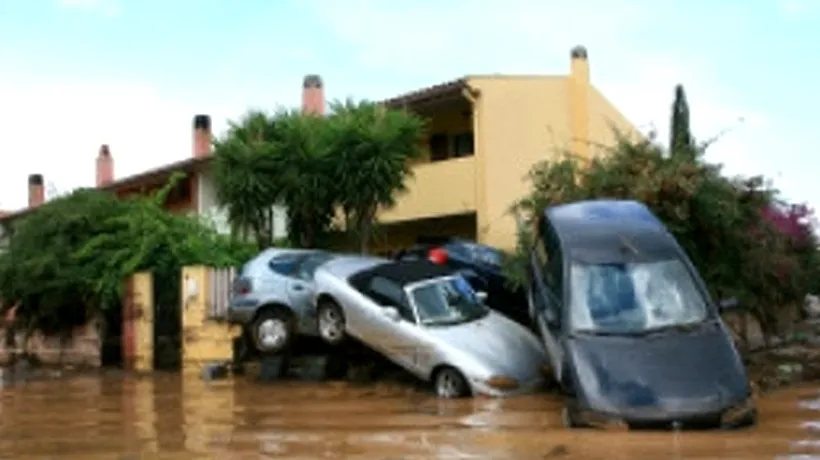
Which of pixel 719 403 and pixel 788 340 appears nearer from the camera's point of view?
pixel 719 403

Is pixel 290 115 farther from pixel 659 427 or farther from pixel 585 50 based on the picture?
pixel 659 427

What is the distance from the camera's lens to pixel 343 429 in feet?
36.3

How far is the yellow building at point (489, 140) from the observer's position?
23.7 m

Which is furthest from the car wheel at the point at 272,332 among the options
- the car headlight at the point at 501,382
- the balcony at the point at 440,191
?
the balcony at the point at 440,191

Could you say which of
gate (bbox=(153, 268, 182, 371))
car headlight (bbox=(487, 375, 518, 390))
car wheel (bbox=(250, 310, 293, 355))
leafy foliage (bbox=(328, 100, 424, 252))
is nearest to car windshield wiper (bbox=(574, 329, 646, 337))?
car headlight (bbox=(487, 375, 518, 390))

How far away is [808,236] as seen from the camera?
24.1 metres

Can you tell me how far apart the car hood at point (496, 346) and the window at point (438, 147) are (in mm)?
13058

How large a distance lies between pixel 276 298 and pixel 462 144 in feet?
35.5

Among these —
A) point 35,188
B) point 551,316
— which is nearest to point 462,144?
point 551,316

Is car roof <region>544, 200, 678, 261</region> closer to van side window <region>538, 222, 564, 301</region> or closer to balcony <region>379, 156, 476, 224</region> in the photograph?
van side window <region>538, 222, 564, 301</region>

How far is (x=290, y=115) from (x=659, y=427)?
14.4 m

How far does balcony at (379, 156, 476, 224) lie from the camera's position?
951 inches

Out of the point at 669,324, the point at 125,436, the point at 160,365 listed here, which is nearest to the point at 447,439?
the point at 669,324

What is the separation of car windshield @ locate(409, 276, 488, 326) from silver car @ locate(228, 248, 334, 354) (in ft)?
8.55
